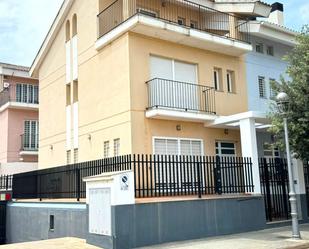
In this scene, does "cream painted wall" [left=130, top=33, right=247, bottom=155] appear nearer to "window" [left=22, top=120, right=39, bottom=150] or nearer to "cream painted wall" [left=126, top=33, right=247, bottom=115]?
"cream painted wall" [left=126, top=33, right=247, bottom=115]

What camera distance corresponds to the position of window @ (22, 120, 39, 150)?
2883cm

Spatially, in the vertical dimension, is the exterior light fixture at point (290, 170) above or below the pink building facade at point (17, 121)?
below

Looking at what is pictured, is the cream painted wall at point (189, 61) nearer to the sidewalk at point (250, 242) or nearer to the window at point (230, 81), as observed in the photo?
the window at point (230, 81)

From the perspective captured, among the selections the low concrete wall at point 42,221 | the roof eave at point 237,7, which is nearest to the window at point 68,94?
the low concrete wall at point 42,221

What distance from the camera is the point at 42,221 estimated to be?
53.2 ft

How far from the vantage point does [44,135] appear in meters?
23.5

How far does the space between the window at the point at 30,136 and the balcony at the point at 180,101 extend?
50.2ft

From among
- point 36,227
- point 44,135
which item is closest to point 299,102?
point 36,227

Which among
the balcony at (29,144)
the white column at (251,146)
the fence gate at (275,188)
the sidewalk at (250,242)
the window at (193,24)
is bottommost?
the sidewalk at (250,242)

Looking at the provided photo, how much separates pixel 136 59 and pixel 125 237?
8.04 metres

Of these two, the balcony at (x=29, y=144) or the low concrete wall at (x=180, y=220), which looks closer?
the low concrete wall at (x=180, y=220)

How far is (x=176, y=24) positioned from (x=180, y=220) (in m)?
8.44

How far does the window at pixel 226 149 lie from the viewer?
1895cm

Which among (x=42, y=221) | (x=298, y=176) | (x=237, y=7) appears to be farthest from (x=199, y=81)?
(x=42, y=221)
